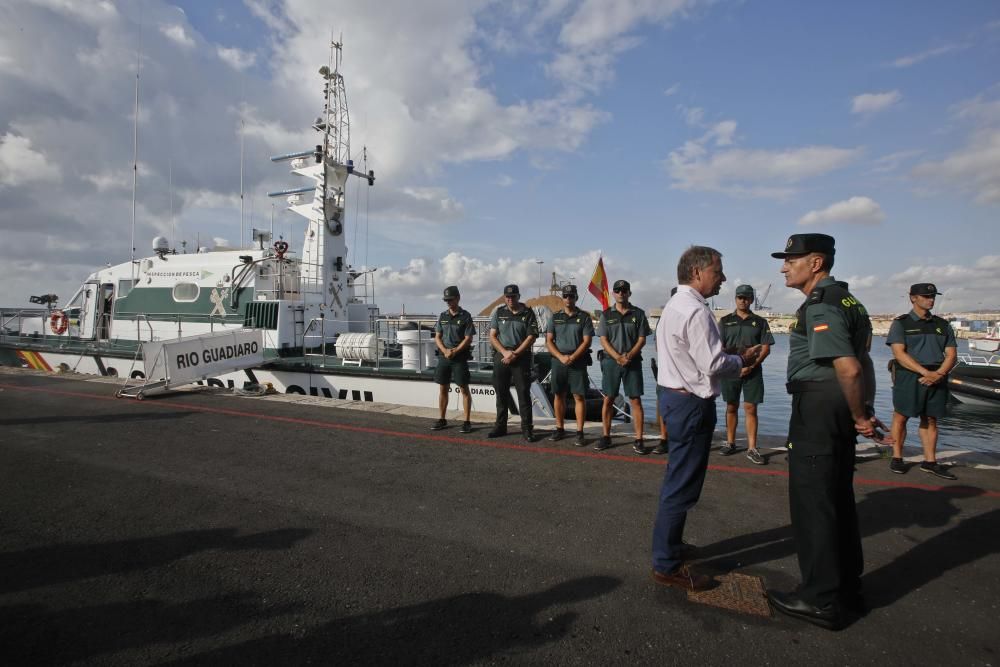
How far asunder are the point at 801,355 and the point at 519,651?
7.17 feet

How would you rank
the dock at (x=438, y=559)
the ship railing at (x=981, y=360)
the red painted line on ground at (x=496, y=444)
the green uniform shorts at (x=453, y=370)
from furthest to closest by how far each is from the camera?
the ship railing at (x=981, y=360) → the green uniform shorts at (x=453, y=370) → the red painted line on ground at (x=496, y=444) → the dock at (x=438, y=559)

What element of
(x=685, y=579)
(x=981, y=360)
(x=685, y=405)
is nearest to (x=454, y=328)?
(x=685, y=405)

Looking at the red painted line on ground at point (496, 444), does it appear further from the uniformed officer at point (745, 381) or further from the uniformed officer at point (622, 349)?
the uniformed officer at point (745, 381)

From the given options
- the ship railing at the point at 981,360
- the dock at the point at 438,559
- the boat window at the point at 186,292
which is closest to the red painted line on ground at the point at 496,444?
the dock at the point at 438,559

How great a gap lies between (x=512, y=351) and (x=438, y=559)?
3437 millimetres

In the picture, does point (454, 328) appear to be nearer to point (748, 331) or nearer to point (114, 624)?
point (748, 331)

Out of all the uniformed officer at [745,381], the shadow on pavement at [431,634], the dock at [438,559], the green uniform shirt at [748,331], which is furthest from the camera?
the green uniform shirt at [748,331]

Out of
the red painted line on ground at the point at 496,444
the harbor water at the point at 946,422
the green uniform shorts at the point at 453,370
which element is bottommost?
the harbor water at the point at 946,422

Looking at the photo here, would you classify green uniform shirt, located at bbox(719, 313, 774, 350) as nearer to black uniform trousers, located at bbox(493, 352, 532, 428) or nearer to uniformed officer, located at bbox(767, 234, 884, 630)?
black uniform trousers, located at bbox(493, 352, 532, 428)

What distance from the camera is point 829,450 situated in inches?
100

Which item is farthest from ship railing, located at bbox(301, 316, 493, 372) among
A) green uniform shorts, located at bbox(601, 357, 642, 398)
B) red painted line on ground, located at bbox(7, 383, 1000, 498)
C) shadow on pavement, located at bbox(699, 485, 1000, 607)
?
shadow on pavement, located at bbox(699, 485, 1000, 607)

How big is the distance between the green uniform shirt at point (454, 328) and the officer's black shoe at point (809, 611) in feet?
15.8

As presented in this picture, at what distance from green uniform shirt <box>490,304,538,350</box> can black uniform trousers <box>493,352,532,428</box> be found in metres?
0.21

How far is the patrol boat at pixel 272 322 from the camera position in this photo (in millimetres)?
10289
